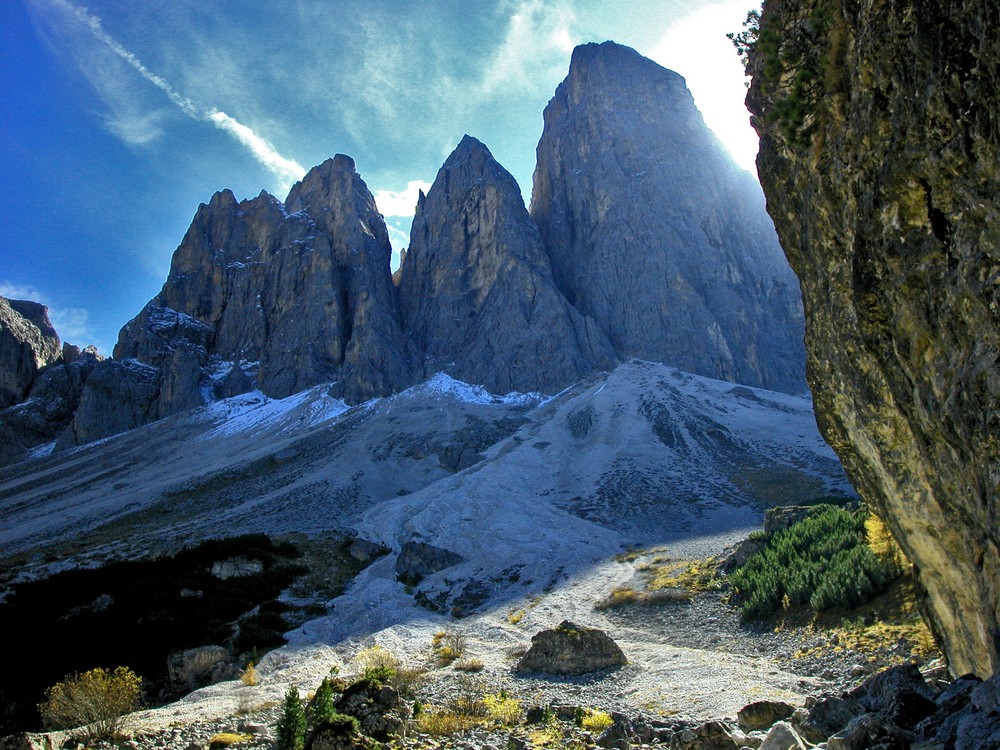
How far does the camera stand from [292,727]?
39.2 ft

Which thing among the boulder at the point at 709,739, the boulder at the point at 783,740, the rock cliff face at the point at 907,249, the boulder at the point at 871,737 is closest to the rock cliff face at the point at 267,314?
the boulder at the point at 709,739

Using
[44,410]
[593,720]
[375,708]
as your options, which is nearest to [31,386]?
[44,410]

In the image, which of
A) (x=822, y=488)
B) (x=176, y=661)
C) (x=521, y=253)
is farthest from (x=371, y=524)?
(x=521, y=253)

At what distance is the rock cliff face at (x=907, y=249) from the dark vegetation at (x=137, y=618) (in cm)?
2071

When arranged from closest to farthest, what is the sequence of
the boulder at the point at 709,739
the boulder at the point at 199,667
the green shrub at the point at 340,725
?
1. the boulder at the point at 709,739
2. the green shrub at the point at 340,725
3. the boulder at the point at 199,667

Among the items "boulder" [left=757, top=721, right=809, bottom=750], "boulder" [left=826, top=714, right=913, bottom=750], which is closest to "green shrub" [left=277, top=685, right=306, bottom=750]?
"boulder" [left=757, top=721, right=809, bottom=750]

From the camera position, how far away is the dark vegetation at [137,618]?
20797mm

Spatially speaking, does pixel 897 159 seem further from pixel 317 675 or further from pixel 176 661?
pixel 176 661

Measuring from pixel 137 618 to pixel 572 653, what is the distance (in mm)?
18934

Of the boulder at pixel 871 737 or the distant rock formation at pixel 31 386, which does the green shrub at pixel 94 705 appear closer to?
the boulder at pixel 871 737

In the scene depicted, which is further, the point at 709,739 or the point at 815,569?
the point at 815,569

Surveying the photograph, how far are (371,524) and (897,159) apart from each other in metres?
49.5

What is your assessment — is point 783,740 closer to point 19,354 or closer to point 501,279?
point 501,279

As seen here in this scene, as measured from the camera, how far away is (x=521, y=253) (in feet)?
388
